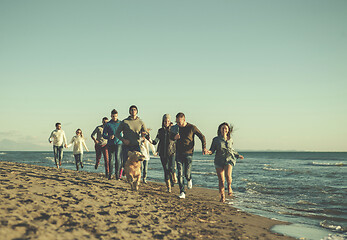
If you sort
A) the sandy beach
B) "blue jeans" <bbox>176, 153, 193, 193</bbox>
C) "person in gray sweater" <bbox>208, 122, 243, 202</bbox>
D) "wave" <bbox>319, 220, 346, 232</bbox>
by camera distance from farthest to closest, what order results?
"blue jeans" <bbox>176, 153, 193, 193</bbox>
"person in gray sweater" <bbox>208, 122, 243, 202</bbox>
"wave" <bbox>319, 220, 346, 232</bbox>
the sandy beach

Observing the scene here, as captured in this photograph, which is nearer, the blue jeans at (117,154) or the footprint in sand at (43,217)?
the footprint in sand at (43,217)

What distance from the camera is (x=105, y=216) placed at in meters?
4.96

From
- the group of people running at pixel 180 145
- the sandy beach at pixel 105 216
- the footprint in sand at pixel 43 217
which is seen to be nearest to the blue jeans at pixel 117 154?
the group of people running at pixel 180 145

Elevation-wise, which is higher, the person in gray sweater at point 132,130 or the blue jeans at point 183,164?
the person in gray sweater at point 132,130

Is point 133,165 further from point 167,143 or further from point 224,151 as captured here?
point 224,151

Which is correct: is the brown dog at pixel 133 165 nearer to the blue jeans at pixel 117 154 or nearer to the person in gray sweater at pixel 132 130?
the person in gray sweater at pixel 132 130

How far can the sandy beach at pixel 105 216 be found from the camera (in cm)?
409

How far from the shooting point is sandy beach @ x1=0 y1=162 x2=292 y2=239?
409 cm

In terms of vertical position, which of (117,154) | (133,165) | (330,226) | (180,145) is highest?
(180,145)

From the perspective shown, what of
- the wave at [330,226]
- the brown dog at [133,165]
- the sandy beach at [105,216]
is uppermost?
the brown dog at [133,165]

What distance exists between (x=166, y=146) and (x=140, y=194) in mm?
1451

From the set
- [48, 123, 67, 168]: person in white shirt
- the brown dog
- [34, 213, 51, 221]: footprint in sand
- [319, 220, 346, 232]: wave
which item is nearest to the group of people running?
the brown dog

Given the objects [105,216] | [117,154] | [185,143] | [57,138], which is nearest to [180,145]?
[185,143]

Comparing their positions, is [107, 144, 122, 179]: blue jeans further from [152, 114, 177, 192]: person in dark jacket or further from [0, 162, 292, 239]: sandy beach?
[152, 114, 177, 192]: person in dark jacket
